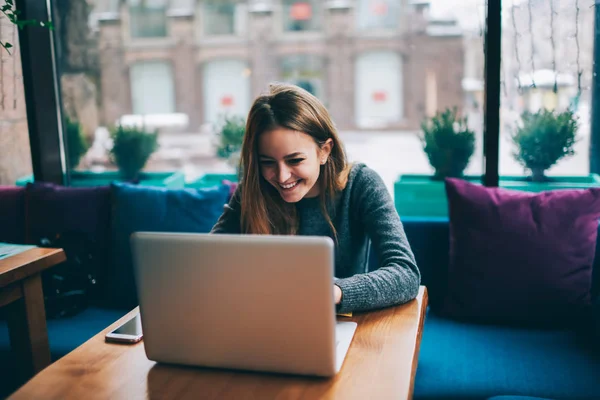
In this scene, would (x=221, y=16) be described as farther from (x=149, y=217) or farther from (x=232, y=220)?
(x=232, y=220)

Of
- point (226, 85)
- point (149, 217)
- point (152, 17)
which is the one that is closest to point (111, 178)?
point (149, 217)

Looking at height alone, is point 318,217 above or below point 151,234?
below

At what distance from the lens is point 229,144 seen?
2932 mm

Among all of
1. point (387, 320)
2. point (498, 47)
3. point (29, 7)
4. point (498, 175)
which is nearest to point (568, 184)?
point (498, 175)

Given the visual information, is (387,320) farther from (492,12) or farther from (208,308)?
(492,12)

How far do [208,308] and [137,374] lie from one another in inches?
8.4

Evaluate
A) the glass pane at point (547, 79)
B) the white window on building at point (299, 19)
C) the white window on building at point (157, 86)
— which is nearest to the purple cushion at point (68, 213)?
the glass pane at point (547, 79)

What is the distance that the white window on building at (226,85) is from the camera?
291 inches

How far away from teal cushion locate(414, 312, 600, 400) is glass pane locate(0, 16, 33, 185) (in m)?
2.19

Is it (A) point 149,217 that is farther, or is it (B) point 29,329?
(A) point 149,217

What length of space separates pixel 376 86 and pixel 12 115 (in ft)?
26.9

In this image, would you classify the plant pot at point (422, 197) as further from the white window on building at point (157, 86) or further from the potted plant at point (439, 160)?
the white window on building at point (157, 86)

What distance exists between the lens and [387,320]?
1205 mm

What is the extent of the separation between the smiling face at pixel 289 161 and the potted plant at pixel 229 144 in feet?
4.57
